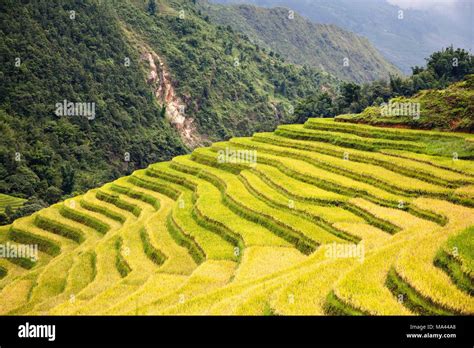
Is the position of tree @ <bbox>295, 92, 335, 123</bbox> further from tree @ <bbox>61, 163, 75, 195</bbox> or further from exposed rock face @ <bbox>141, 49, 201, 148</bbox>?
exposed rock face @ <bbox>141, 49, 201, 148</bbox>

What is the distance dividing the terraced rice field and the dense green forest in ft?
53.4

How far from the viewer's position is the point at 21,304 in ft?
59.2

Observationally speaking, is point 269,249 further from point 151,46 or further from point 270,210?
point 151,46

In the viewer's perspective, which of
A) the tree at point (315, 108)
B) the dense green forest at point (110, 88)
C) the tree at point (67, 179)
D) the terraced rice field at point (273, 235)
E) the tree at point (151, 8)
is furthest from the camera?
the tree at point (151, 8)

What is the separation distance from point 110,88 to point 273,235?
65.7 metres

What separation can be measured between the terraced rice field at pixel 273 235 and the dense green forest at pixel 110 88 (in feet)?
53.4

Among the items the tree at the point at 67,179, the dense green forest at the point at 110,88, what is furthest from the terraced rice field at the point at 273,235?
the tree at the point at 67,179

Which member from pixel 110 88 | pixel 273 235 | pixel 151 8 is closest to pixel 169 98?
pixel 110 88

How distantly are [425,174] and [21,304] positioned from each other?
1520 centimetres

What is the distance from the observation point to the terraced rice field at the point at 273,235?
33.4 feet

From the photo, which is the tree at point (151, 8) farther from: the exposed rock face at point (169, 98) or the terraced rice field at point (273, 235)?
the terraced rice field at point (273, 235)

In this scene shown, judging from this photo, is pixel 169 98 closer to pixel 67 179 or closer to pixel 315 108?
pixel 315 108
